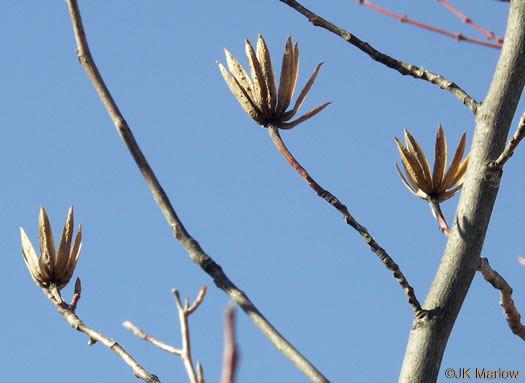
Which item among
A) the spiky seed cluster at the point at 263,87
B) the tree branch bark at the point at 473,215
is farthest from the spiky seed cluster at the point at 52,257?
the tree branch bark at the point at 473,215

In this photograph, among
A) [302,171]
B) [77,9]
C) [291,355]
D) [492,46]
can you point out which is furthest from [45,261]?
[492,46]

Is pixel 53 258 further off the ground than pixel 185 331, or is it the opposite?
pixel 53 258

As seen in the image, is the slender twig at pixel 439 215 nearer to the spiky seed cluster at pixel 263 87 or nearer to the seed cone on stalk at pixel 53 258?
the spiky seed cluster at pixel 263 87

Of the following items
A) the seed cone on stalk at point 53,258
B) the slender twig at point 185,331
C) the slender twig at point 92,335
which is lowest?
the slender twig at point 185,331

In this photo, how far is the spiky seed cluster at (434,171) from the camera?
6.96ft

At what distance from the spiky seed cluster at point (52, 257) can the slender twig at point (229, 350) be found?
1384 mm

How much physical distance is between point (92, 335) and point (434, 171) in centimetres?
96

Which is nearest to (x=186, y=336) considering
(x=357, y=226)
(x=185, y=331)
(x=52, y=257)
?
(x=185, y=331)

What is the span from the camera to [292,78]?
2.04 meters

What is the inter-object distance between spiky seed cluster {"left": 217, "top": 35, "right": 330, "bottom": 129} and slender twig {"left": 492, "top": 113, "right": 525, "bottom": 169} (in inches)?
21.4

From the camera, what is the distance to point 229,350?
0.77 metres

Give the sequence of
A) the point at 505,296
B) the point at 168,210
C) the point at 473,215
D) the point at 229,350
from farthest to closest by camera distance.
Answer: the point at 505,296 < the point at 473,215 < the point at 168,210 < the point at 229,350

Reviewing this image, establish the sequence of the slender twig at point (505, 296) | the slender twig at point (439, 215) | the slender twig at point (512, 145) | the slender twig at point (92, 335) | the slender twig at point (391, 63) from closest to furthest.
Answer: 1. the slender twig at point (512, 145)
2. the slender twig at point (92, 335)
3. the slender twig at point (505, 296)
4. the slender twig at point (391, 63)
5. the slender twig at point (439, 215)

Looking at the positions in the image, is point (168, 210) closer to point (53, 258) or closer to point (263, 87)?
point (263, 87)
